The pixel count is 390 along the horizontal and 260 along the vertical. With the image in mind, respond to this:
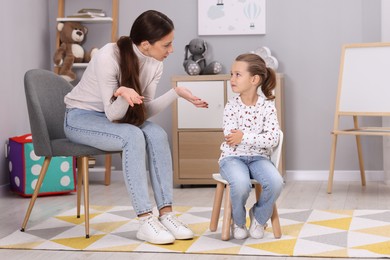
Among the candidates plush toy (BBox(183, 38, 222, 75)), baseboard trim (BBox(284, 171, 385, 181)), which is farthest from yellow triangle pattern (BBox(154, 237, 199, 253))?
baseboard trim (BBox(284, 171, 385, 181))

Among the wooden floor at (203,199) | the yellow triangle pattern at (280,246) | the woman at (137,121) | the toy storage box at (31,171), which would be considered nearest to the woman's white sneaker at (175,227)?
the woman at (137,121)

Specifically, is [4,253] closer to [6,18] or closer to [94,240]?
[94,240]

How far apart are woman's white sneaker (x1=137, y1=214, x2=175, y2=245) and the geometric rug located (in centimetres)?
2

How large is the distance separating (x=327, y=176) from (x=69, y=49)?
179 centimetres

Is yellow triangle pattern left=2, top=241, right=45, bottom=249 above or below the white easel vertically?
below

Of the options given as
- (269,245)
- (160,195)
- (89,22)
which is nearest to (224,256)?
(269,245)

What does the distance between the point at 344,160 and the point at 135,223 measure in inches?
69.8

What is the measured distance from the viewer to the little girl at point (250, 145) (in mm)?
2449

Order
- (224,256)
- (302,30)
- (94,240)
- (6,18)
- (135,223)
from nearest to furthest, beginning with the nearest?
(224,256)
(94,240)
(135,223)
(6,18)
(302,30)

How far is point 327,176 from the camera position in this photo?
13.7 ft

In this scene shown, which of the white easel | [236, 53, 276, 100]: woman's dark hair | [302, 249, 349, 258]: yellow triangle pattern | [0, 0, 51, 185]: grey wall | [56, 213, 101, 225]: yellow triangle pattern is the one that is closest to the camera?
[302, 249, 349, 258]: yellow triangle pattern

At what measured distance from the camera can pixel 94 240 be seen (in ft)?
8.32

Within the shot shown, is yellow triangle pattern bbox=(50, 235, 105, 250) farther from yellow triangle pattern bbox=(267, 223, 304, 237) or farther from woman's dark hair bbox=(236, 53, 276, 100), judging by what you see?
woman's dark hair bbox=(236, 53, 276, 100)

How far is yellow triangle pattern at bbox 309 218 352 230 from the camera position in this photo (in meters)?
2.69
